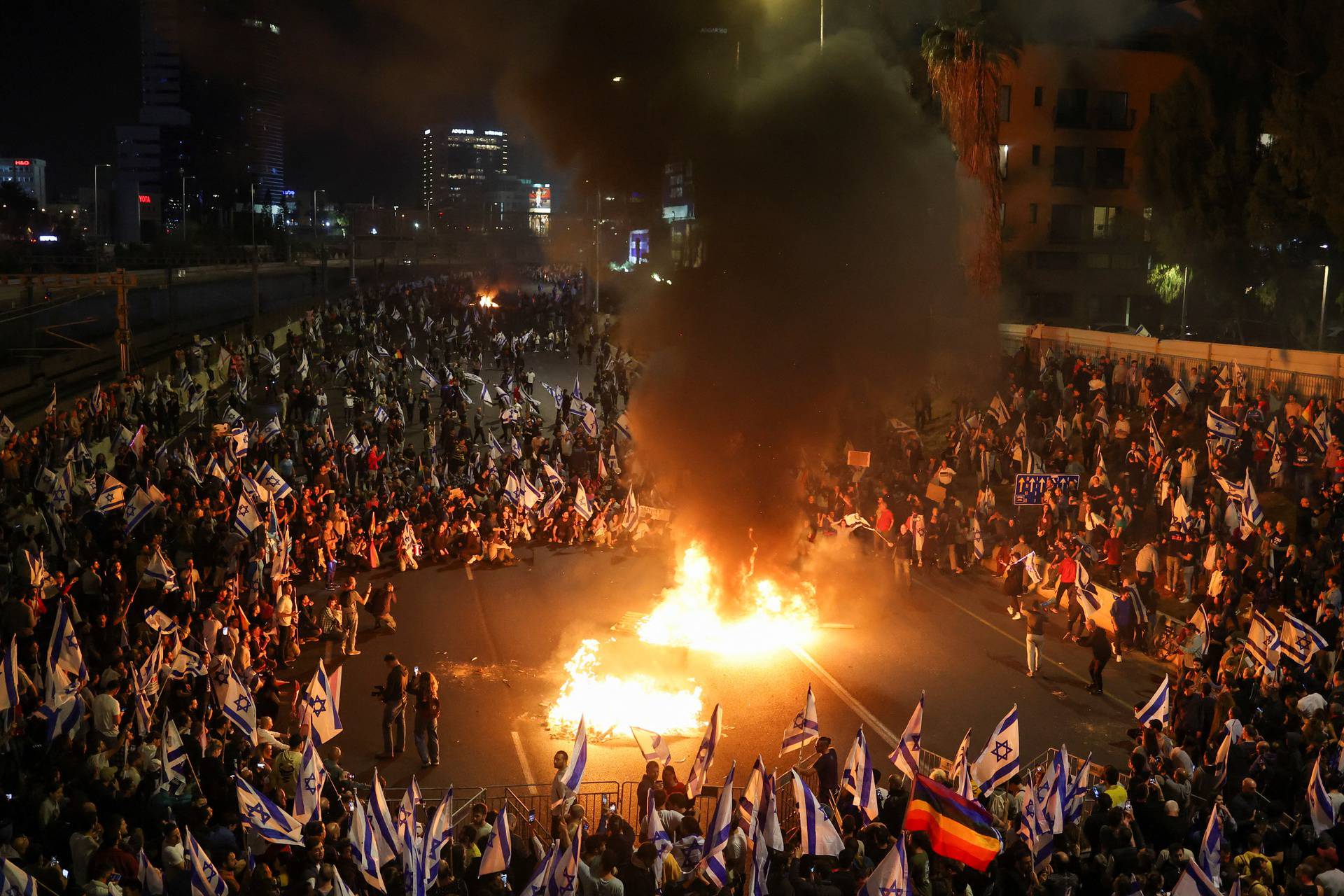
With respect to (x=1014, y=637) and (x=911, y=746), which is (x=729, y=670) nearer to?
(x=1014, y=637)

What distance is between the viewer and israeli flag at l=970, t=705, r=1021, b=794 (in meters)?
10.9

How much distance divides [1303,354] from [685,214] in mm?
13533

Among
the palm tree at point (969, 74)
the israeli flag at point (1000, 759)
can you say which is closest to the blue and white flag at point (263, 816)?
the israeli flag at point (1000, 759)

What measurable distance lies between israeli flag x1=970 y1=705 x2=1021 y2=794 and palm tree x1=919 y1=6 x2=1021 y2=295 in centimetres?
2434

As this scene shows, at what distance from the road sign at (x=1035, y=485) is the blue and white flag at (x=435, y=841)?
13379 mm

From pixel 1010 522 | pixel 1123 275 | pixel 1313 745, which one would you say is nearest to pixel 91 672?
pixel 1313 745

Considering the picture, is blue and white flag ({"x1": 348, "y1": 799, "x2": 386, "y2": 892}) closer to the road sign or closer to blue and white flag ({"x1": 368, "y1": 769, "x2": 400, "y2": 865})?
blue and white flag ({"x1": 368, "y1": 769, "x2": 400, "y2": 865})

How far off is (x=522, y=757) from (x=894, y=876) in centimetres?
644

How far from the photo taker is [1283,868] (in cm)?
946

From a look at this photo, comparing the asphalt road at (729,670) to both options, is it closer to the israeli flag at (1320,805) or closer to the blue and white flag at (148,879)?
the israeli flag at (1320,805)

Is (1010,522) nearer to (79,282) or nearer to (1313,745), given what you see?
(1313,745)

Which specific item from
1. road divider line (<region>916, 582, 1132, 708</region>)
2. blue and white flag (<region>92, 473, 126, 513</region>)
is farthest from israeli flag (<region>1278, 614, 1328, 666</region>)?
blue and white flag (<region>92, 473, 126, 513</region>)

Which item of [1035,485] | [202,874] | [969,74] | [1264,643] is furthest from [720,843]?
[969,74]

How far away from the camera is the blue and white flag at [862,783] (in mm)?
10219
